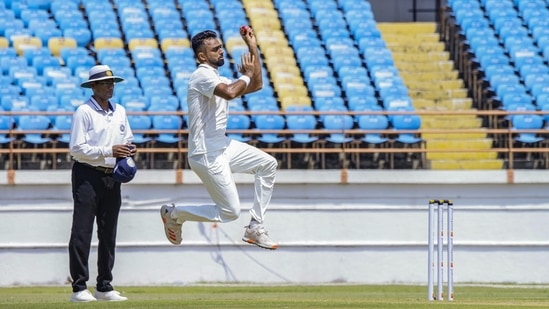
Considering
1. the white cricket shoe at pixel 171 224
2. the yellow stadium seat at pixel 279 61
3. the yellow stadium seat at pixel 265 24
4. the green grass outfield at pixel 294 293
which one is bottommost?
the green grass outfield at pixel 294 293

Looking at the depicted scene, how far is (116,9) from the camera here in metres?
27.0

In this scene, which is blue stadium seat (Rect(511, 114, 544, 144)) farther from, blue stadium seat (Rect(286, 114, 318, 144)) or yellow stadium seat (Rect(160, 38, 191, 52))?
yellow stadium seat (Rect(160, 38, 191, 52))

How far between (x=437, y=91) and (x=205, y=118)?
14.1m

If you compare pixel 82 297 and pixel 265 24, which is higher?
pixel 265 24

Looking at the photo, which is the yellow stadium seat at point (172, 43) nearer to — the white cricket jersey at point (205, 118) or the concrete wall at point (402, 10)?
the concrete wall at point (402, 10)

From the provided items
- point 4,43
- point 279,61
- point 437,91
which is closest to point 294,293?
point 279,61

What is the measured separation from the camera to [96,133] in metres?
12.3

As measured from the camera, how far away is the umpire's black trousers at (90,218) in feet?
40.6

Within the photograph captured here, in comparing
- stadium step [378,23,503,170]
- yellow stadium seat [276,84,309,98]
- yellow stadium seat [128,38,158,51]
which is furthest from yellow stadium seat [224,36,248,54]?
stadium step [378,23,503,170]

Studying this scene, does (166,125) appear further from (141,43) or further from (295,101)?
(141,43)

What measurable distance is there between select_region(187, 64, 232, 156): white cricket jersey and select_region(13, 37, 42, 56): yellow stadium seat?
44.1ft

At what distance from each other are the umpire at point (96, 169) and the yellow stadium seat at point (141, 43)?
12861 mm

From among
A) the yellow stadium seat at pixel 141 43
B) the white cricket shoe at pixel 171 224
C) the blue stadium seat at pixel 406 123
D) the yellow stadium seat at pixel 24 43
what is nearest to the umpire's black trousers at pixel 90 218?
the white cricket shoe at pixel 171 224

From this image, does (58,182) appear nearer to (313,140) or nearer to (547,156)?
(313,140)
